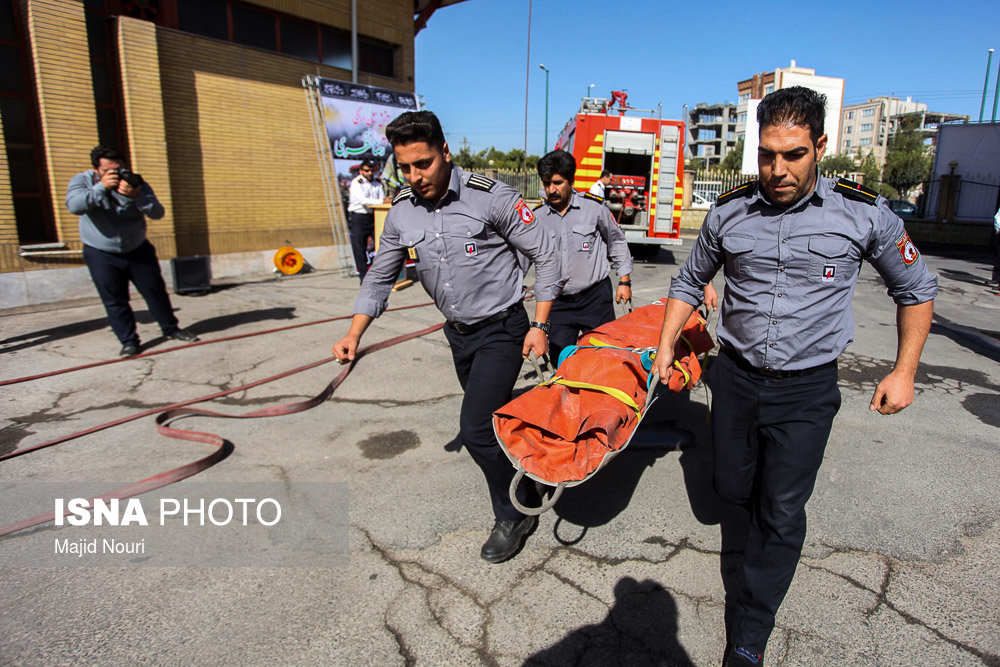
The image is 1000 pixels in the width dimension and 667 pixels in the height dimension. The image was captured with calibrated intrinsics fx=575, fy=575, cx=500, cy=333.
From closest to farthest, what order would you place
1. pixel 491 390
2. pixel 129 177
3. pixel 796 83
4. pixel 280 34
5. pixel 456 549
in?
pixel 491 390
pixel 456 549
pixel 129 177
pixel 280 34
pixel 796 83

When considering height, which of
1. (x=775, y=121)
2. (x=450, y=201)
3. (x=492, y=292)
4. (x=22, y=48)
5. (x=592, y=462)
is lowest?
(x=592, y=462)

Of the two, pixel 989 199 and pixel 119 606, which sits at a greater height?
pixel 989 199

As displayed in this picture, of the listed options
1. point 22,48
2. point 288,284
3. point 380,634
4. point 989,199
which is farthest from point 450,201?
point 989,199

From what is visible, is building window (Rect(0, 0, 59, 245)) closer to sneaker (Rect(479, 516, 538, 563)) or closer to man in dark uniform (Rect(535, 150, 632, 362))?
man in dark uniform (Rect(535, 150, 632, 362))

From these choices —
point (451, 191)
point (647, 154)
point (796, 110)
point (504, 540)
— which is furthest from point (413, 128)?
point (647, 154)

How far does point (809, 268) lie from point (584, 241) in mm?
2187

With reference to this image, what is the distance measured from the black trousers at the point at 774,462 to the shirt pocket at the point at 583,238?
204cm

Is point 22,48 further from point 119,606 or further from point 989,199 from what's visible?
point 989,199

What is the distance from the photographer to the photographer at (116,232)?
5.68m

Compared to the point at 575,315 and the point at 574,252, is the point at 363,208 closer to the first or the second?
the point at 574,252

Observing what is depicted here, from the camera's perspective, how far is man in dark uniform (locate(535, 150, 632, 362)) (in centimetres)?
431

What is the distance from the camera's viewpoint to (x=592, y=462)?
8.08 feet

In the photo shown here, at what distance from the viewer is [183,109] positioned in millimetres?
10117

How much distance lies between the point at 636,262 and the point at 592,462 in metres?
12.1
